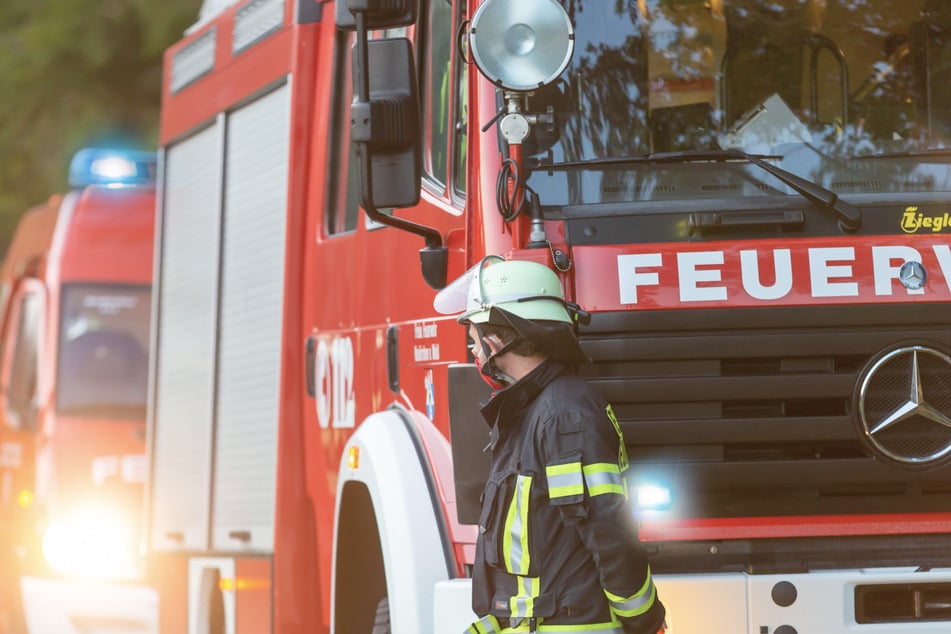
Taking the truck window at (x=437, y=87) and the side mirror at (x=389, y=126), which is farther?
the truck window at (x=437, y=87)

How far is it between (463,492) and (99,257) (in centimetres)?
642

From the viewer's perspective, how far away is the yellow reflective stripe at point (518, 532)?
392cm

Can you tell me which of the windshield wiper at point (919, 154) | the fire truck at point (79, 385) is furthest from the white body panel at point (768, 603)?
the fire truck at point (79, 385)

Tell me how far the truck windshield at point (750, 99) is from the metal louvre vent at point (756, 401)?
34cm

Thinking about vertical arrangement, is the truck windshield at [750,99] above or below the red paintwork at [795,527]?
above

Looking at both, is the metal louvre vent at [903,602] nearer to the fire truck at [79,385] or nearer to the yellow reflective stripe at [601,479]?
the yellow reflective stripe at [601,479]

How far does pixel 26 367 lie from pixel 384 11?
6.68 meters

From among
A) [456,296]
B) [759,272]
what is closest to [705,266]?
[759,272]

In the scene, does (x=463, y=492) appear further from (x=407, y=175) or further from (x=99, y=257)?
(x=99, y=257)

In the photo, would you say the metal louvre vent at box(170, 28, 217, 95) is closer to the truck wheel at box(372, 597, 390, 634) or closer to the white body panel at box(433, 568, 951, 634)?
the truck wheel at box(372, 597, 390, 634)

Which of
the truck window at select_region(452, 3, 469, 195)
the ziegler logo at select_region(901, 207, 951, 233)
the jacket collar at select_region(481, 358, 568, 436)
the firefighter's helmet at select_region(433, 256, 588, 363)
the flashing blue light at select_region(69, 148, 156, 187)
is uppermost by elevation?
the flashing blue light at select_region(69, 148, 156, 187)

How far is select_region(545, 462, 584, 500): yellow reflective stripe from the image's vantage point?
3.80 metres

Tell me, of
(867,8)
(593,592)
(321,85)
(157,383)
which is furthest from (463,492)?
(157,383)

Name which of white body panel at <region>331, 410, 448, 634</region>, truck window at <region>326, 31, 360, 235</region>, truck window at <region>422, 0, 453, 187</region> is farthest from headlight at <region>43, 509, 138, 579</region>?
truck window at <region>422, 0, 453, 187</region>
